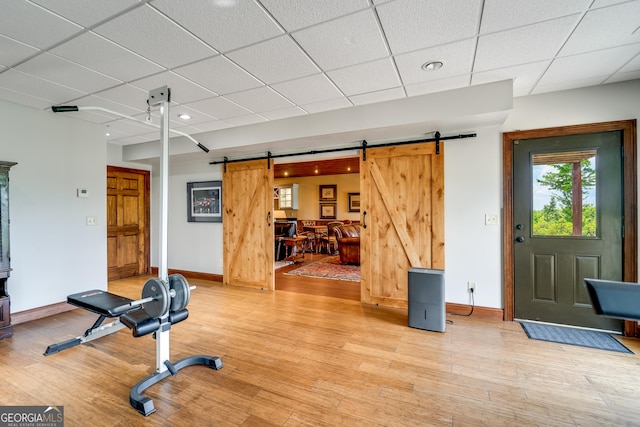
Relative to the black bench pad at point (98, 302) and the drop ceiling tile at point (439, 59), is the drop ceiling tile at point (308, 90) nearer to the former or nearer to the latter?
the drop ceiling tile at point (439, 59)

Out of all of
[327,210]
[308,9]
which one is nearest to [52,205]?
[308,9]

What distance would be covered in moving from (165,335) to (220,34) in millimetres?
2377

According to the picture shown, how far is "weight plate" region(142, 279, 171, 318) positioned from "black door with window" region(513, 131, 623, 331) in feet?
12.2

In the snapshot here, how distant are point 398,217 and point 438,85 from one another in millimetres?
1685

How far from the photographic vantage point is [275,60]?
2.54m

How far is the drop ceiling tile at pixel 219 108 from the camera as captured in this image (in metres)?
3.47

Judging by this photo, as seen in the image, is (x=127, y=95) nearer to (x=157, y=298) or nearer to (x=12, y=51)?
(x=12, y=51)

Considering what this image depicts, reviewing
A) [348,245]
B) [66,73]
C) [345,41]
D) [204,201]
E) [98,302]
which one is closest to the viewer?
[345,41]

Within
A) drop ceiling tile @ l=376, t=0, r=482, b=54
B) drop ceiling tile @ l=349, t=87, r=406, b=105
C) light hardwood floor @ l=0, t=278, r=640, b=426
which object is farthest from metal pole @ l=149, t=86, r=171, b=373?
drop ceiling tile @ l=349, t=87, r=406, b=105

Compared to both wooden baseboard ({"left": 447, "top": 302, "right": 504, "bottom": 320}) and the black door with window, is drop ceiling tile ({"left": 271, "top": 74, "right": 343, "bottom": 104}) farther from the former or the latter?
wooden baseboard ({"left": 447, "top": 302, "right": 504, "bottom": 320})

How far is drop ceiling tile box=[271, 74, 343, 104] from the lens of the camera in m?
2.95

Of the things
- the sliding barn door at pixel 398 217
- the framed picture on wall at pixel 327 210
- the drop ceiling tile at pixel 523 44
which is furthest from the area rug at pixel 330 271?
the framed picture on wall at pixel 327 210

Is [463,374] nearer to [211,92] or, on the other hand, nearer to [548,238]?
[548,238]

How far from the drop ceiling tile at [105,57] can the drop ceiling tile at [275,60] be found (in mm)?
853
